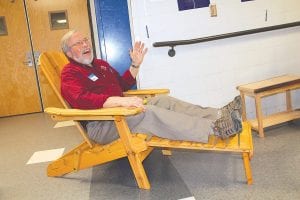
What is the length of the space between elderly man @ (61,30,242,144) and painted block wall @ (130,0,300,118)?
48cm

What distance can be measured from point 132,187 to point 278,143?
1.27 m

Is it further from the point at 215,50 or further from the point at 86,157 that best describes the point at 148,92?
the point at 215,50

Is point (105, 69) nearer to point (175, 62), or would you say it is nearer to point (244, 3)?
point (175, 62)

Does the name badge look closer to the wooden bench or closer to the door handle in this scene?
the wooden bench

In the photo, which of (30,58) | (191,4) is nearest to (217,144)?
(191,4)

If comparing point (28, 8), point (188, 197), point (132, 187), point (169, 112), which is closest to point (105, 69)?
point (169, 112)

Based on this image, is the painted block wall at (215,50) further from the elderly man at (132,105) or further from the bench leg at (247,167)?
the bench leg at (247,167)

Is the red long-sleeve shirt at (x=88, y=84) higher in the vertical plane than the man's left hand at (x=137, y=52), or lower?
lower

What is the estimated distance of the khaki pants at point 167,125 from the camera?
206 centimetres

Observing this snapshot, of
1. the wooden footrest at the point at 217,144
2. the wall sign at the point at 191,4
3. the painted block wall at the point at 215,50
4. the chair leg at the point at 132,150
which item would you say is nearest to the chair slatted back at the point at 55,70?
the chair leg at the point at 132,150

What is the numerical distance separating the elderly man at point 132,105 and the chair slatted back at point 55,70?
0.06 metres

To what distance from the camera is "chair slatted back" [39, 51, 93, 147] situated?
236 centimetres

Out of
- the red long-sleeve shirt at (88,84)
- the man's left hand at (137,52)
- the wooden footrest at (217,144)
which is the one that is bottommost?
the wooden footrest at (217,144)

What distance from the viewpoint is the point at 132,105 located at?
210cm
